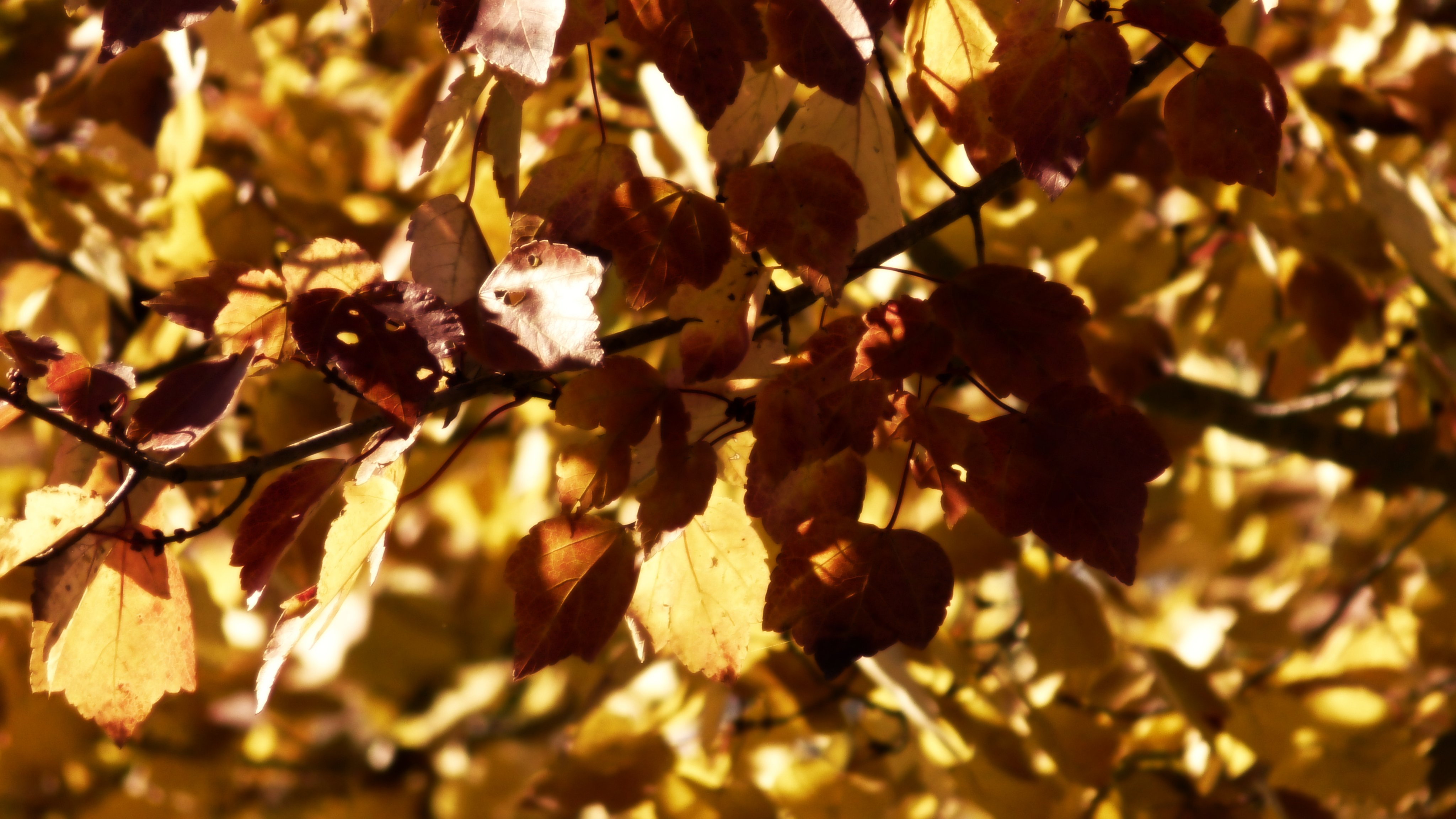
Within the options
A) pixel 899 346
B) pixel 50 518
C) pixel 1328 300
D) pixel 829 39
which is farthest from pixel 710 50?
pixel 1328 300

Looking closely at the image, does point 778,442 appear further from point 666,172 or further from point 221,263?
point 666,172

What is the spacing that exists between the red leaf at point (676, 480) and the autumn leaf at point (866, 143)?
171 mm

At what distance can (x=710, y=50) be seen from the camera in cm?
48

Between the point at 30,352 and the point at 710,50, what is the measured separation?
0.35 meters

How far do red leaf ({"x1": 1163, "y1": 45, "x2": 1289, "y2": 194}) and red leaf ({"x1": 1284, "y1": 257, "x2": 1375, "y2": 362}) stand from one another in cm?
66

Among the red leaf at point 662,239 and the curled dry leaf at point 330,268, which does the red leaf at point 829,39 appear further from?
the curled dry leaf at point 330,268

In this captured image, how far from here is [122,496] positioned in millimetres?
509

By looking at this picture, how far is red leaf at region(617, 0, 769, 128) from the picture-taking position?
1.56ft

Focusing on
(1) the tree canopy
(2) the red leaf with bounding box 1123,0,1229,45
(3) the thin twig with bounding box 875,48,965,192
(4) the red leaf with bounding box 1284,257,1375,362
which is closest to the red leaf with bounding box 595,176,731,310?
(1) the tree canopy

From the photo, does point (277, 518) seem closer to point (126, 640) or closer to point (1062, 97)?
point (126, 640)

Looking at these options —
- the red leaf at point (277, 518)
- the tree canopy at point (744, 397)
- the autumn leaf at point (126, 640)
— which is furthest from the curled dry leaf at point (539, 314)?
the autumn leaf at point (126, 640)

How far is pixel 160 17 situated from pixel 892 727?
0.97 metres

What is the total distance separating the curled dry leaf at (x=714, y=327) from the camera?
20.7 inches

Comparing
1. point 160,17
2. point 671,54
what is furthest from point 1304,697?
point 160,17
